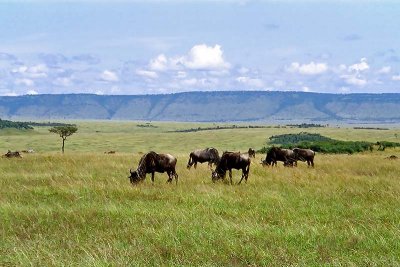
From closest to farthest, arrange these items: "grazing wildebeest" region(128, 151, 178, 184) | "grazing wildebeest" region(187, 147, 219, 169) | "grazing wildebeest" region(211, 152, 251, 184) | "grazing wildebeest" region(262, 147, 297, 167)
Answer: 1. "grazing wildebeest" region(128, 151, 178, 184)
2. "grazing wildebeest" region(211, 152, 251, 184)
3. "grazing wildebeest" region(187, 147, 219, 169)
4. "grazing wildebeest" region(262, 147, 297, 167)

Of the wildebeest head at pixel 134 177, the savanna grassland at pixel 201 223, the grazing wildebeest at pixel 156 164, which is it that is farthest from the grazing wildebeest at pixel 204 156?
the wildebeest head at pixel 134 177

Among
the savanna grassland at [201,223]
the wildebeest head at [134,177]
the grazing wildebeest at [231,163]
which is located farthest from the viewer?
the grazing wildebeest at [231,163]

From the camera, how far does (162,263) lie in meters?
8.22

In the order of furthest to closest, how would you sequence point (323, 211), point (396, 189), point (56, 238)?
1. point (396, 189)
2. point (323, 211)
3. point (56, 238)

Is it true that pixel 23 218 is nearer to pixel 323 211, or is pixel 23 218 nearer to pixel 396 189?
pixel 323 211

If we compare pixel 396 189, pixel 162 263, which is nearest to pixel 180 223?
pixel 162 263

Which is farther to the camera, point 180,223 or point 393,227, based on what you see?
point 180,223

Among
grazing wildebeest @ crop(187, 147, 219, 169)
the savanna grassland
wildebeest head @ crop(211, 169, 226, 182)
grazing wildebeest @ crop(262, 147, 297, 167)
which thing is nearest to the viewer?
the savanna grassland

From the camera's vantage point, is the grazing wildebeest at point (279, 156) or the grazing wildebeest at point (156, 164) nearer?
the grazing wildebeest at point (156, 164)

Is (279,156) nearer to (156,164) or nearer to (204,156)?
(204,156)

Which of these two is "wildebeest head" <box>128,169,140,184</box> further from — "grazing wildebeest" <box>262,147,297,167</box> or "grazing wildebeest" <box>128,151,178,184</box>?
"grazing wildebeest" <box>262,147,297,167</box>

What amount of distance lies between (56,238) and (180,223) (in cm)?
274

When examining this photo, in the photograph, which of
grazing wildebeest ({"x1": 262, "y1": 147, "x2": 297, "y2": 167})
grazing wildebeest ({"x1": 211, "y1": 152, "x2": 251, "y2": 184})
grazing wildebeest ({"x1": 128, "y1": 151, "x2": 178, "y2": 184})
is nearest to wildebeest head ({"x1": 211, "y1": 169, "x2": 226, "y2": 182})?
grazing wildebeest ({"x1": 211, "y1": 152, "x2": 251, "y2": 184})

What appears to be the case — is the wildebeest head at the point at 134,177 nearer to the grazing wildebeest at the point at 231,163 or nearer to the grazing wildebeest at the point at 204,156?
the grazing wildebeest at the point at 231,163
